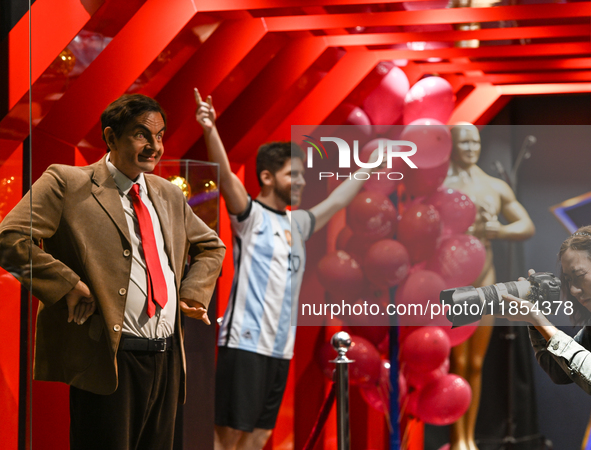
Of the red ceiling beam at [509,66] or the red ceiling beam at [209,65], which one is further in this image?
the red ceiling beam at [509,66]

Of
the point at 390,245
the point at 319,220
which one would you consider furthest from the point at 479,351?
the point at 319,220

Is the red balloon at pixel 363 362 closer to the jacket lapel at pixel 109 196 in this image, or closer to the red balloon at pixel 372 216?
the red balloon at pixel 372 216

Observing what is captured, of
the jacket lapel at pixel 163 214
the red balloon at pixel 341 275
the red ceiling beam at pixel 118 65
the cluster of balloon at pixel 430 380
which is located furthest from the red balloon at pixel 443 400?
the red ceiling beam at pixel 118 65

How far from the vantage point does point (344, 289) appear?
3441 millimetres

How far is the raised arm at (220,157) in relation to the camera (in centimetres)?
313

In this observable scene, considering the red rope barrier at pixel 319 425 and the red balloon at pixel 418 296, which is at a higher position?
the red balloon at pixel 418 296

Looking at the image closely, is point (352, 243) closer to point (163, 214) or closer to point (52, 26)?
point (163, 214)

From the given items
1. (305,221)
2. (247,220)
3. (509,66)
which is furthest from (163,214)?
(509,66)

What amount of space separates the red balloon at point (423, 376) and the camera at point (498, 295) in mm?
1334

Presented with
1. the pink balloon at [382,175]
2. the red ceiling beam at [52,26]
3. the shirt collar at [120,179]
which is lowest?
the shirt collar at [120,179]

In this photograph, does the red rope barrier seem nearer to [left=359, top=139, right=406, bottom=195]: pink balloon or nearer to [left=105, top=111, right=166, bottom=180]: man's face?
[left=359, top=139, right=406, bottom=195]: pink balloon

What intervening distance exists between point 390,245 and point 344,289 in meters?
0.34

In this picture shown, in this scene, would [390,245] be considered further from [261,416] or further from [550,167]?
[261,416]

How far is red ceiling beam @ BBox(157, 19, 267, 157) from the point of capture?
3.48 meters
